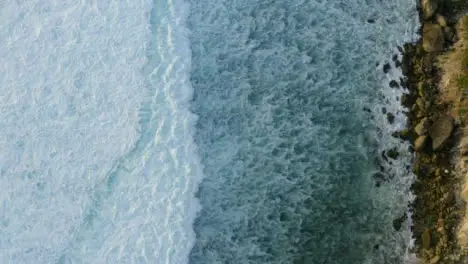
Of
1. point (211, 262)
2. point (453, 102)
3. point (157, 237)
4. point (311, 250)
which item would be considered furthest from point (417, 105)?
point (157, 237)

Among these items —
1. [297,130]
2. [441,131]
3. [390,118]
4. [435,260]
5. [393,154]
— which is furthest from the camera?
[297,130]

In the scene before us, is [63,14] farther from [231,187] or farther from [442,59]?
[442,59]

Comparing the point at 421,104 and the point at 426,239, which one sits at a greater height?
the point at 421,104

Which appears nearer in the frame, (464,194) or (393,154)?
(464,194)

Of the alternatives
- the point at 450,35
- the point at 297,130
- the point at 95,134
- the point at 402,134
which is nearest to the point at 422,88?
the point at 402,134

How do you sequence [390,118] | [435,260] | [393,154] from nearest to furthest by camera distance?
[435,260]
[393,154]
[390,118]

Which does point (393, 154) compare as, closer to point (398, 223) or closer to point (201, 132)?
point (398, 223)

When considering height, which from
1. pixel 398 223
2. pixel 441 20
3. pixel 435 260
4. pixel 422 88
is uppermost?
pixel 441 20
